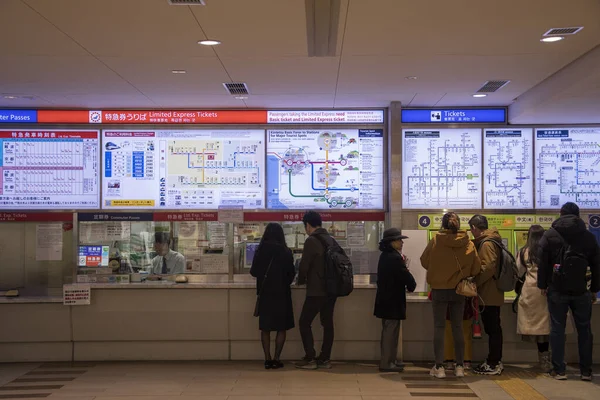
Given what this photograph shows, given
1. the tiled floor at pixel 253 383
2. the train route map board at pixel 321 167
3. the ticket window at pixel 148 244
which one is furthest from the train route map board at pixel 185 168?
the tiled floor at pixel 253 383

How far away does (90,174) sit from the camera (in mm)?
8898

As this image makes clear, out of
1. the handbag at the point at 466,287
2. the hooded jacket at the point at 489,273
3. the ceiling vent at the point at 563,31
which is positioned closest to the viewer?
the ceiling vent at the point at 563,31

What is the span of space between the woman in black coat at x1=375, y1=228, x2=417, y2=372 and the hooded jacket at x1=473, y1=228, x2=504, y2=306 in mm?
704

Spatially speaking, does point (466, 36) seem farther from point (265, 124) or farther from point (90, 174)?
point (90, 174)

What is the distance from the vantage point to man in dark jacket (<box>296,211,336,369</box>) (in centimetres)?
728

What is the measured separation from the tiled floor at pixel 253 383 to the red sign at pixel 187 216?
6.38 ft

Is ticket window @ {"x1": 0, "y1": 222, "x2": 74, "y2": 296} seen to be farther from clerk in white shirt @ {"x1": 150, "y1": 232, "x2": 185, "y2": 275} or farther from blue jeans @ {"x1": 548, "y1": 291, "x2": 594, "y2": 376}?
blue jeans @ {"x1": 548, "y1": 291, "x2": 594, "y2": 376}

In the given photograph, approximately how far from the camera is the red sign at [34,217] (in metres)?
8.73

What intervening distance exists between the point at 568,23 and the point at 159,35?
3120 millimetres

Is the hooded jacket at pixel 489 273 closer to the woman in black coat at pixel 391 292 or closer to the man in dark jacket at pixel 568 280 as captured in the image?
the man in dark jacket at pixel 568 280

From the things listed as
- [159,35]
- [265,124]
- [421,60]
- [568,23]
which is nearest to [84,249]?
[265,124]

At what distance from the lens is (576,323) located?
6.74 metres

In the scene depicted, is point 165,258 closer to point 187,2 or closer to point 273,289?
point 273,289

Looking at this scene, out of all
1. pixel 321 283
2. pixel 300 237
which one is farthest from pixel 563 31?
pixel 300 237
